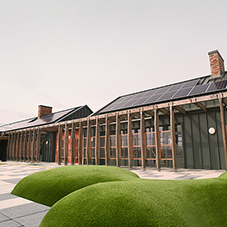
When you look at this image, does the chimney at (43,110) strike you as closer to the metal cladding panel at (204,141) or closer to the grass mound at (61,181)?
the metal cladding panel at (204,141)

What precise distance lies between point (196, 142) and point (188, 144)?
1.98 feet

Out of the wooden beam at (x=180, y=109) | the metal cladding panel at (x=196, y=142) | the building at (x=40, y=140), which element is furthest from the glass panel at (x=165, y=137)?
the building at (x=40, y=140)

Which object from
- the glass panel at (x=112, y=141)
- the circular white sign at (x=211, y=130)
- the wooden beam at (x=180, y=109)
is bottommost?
the glass panel at (x=112, y=141)

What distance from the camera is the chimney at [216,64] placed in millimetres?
15159

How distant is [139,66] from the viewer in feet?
57.1

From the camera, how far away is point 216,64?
15.4m

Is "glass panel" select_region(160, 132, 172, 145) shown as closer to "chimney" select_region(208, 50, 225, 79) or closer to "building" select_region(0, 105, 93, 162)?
"chimney" select_region(208, 50, 225, 79)

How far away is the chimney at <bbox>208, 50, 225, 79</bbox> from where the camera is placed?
15.2m

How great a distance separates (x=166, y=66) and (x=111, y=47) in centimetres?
616

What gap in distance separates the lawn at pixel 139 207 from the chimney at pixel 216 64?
15.6 meters

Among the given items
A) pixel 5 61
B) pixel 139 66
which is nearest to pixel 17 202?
pixel 5 61

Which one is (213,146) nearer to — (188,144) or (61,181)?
(188,144)

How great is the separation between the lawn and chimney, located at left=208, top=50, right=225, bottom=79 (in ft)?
51.3

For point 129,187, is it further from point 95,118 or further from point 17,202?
point 95,118
